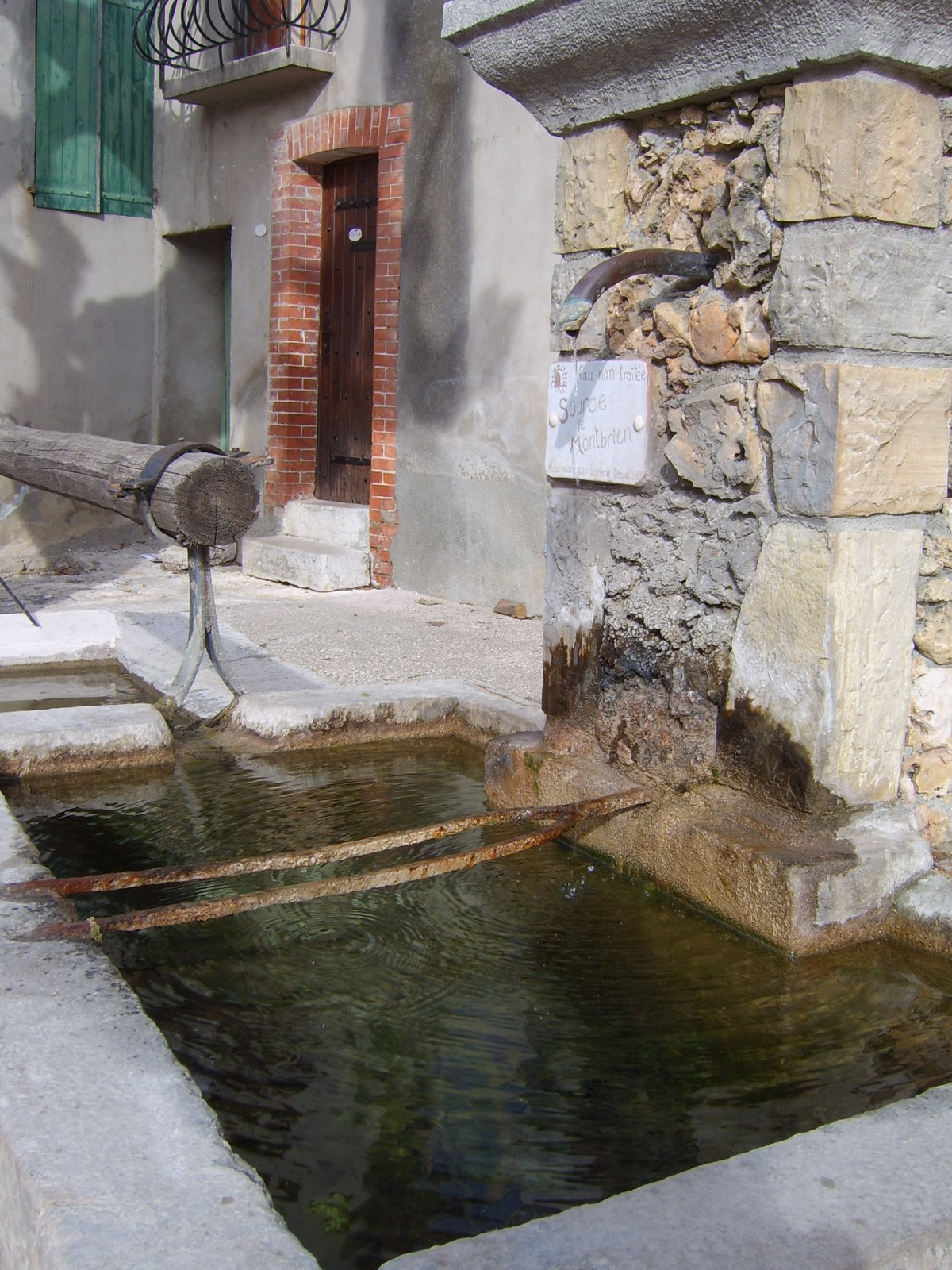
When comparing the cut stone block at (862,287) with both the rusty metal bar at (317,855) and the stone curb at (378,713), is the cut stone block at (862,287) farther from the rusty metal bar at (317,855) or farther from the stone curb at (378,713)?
the stone curb at (378,713)

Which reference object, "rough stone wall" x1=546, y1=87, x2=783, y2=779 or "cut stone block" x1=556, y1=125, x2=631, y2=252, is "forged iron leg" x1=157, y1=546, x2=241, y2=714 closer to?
"rough stone wall" x1=546, y1=87, x2=783, y2=779

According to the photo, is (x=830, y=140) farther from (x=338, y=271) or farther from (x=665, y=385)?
(x=338, y=271)

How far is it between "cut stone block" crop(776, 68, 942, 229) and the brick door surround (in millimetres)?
5264

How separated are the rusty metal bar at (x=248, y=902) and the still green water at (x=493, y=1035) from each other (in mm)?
113

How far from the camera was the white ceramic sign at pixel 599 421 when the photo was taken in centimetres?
288

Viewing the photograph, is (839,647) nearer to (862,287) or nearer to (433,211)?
(862,287)

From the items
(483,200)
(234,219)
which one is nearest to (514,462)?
(483,200)

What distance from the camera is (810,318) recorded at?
2414 mm

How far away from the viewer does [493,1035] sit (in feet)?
6.80

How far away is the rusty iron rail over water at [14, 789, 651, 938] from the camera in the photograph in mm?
2188

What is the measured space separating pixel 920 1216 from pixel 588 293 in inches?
69.3

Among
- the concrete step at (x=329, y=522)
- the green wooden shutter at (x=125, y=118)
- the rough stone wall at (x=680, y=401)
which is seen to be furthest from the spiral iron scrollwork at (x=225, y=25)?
the rough stone wall at (x=680, y=401)

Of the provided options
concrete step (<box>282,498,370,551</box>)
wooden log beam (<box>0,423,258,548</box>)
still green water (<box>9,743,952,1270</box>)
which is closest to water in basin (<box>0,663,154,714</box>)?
wooden log beam (<box>0,423,258,548</box>)

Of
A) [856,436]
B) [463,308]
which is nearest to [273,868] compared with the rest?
[856,436]
